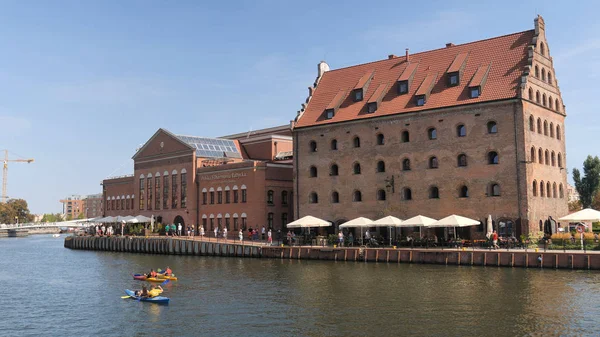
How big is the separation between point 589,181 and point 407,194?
5925cm

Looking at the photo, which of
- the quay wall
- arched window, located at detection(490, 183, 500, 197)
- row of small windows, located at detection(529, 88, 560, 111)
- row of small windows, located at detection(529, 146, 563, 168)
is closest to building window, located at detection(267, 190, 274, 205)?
the quay wall

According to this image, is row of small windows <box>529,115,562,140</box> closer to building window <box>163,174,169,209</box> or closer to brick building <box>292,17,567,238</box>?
brick building <box>292,17,567,238</box>

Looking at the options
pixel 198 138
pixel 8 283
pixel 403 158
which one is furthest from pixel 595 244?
pixel 198 138

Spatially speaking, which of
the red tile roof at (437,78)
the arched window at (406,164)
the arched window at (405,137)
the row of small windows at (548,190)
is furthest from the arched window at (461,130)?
the row of small windows at (548,190)

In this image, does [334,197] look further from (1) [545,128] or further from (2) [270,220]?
(1) [545,128]

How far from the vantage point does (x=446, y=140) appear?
58.8 metres

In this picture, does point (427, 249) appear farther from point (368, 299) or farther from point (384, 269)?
point (368, 299)

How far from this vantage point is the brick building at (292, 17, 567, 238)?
5534 centimetres

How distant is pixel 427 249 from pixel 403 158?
12.3 m

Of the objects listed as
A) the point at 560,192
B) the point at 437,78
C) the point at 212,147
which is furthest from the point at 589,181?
the point at 212,147

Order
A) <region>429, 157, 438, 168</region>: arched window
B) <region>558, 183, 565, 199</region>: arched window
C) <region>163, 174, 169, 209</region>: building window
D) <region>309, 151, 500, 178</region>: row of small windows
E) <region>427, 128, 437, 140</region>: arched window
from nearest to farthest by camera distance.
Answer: <region>309, 151, 500, 178</region>: row of small windows, <region>429, 157, 438, 168</region>: arched window, <region>427, 128, 437, 140</region>: arched window, <region>558, 183, 565, 199</region>: arched window, <region>163, 174, 169, 209</region>: building window

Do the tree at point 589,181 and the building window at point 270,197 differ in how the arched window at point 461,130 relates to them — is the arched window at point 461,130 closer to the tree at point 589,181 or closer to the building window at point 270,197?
the building window at point 270,197

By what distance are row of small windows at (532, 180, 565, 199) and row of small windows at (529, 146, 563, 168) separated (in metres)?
1.94

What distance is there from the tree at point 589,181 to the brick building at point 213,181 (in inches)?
2069
